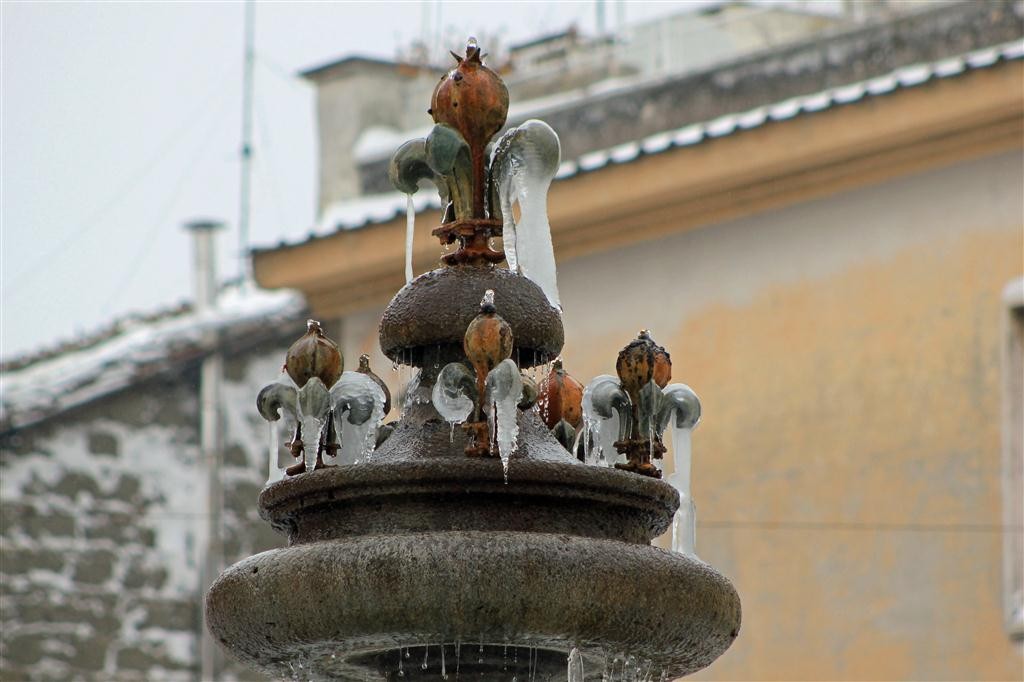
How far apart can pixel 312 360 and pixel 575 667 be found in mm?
975

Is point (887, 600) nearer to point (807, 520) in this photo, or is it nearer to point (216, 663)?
point (807, 520)

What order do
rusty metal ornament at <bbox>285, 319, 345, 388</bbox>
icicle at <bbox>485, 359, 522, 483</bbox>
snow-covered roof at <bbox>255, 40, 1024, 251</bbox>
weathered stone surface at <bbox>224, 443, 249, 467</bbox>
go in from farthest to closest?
1. weathered stone surface at <bbox>224, 443, 249, 467</bbox>
2. snow-covered roof at <bbox>255, 40, 1024, 251</bbox>
3. rusty metal ornament at <bbox>285, 319, 345, 388</bbox>
4. icicle at <bbox>485, 359, 522, 483</bbox>

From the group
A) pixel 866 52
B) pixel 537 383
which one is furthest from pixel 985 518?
pixel 537 383

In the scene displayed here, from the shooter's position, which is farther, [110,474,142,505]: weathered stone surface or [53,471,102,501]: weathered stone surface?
[110,474,142,505]: weathered stone surface

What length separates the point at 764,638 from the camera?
1656 cm

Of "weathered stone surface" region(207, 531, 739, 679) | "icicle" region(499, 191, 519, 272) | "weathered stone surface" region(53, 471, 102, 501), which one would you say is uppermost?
"weathered stone surface" region(53, 471, 102, 501)

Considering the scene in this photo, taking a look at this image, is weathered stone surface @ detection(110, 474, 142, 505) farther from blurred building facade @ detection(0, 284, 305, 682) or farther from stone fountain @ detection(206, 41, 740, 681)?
stone fountain @ detection(206, 41, 740, 681)

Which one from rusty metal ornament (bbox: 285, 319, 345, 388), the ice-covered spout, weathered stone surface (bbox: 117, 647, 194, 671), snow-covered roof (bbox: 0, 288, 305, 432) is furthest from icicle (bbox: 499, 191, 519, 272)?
weathered stone surface (bbox: 117, 647, 194, 671)

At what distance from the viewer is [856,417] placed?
646 inches

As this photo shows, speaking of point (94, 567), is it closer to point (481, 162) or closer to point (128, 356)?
point (128, 356)

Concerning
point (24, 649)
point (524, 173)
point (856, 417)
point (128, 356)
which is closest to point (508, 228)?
point (524, 173)

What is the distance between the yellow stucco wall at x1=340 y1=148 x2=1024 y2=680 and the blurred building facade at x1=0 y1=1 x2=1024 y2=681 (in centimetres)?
2

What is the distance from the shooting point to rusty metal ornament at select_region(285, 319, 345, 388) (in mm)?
7273

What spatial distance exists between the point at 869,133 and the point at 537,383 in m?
7.96
